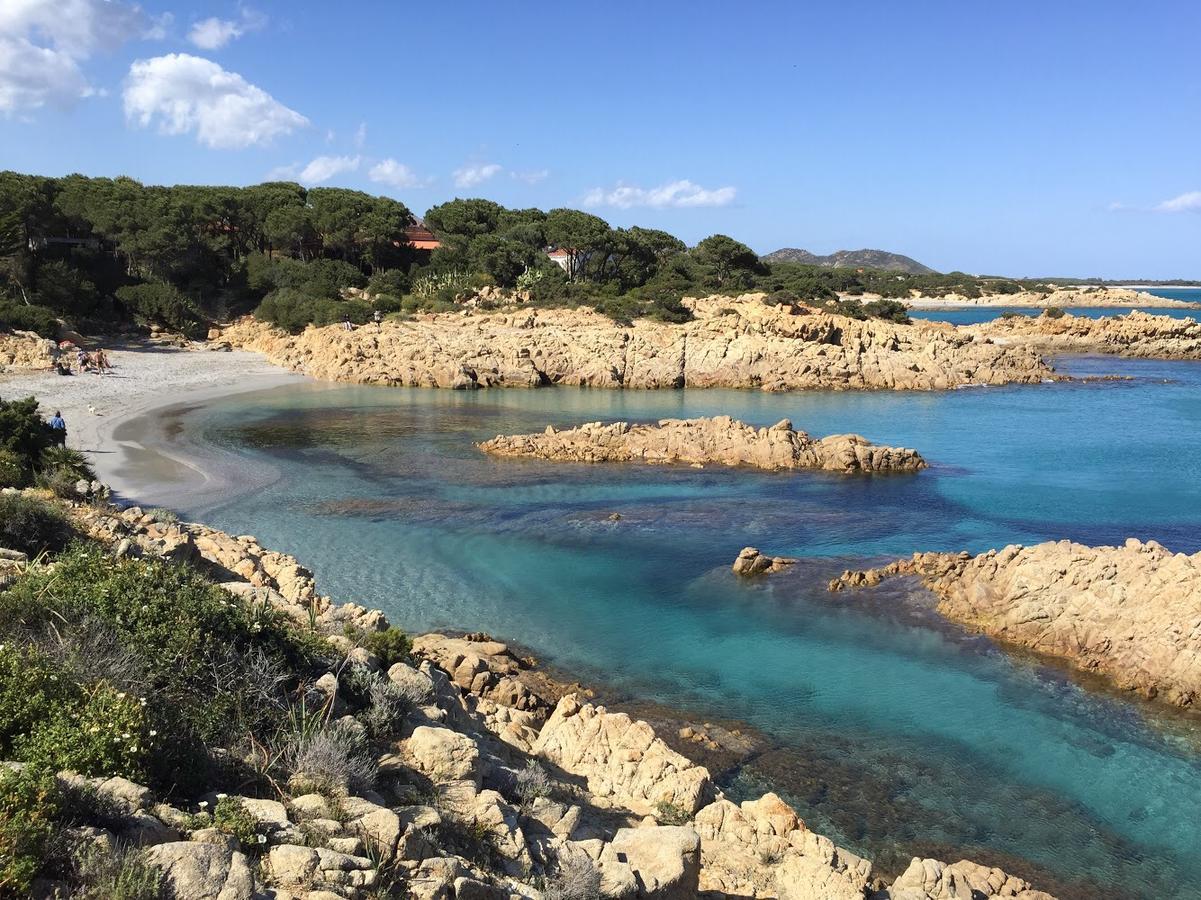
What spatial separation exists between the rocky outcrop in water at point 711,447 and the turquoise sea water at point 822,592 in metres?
0.95

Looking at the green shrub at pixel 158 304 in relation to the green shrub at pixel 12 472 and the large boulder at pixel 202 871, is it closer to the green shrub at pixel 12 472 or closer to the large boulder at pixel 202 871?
the green shrub at pixel 12 472

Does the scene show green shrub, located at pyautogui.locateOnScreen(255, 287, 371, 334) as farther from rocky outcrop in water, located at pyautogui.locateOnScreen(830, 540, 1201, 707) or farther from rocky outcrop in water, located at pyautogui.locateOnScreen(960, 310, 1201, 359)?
rocky outcrop in water, located at pyautogui.locateOnScreen(960, 310, 1201, 359)

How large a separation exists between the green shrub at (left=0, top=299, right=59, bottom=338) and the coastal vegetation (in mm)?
67

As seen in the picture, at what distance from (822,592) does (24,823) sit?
14.3 m

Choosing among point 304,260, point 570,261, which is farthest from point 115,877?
point 570,261

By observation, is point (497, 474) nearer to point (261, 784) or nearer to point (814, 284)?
point (261, 784)

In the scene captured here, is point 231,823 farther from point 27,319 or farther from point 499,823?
point 27,319

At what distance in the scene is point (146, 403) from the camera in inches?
1390

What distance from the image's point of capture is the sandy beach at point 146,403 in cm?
2320

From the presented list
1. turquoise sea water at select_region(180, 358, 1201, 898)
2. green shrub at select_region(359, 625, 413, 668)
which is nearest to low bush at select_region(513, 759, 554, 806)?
green shrub at select_region(359, 625, 413, 668)

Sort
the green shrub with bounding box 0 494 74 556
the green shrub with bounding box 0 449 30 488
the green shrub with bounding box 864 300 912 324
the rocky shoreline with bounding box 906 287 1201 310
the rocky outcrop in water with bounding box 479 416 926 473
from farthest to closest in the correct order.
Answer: the rocky shoreline with bounding box 906 287 1201 310, the green shrub with bounding box 864 300 912 324, the rocky outcrop in water with bounding box 479 416 926 473, the green shrub with bounding box 0 449 30 488, the green shrub with bounding box 0 494 74 556

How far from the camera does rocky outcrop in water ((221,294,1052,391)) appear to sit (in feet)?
148

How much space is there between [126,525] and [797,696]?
1038cm

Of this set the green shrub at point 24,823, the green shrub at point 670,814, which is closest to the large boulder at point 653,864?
the green shrub at point 670,814
